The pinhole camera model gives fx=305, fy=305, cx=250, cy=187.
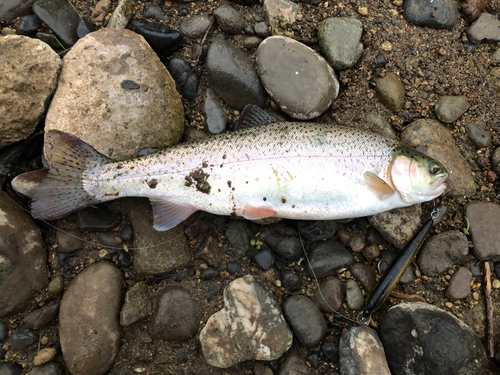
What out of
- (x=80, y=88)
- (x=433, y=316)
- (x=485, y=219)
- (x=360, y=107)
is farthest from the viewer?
(x=360, y=107)

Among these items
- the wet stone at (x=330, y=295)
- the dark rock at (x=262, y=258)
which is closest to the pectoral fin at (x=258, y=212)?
the dark rock at (x=262, y=258)

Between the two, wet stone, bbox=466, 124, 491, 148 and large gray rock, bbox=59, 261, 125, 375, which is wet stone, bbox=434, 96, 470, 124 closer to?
wet stone, bbox=466, 124, 491, 148

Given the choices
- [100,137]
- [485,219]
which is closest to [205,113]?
[100,137]

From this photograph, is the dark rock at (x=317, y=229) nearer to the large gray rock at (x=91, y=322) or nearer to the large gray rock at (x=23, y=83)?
the large gray rock at (x=91, y=322)

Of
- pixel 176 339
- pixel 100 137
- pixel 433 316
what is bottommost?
pixel 176 339

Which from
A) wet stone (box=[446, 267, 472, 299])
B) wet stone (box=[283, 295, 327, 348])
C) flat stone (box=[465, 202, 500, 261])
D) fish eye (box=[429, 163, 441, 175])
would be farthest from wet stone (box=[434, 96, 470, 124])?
wet stone (box=[283, 295, 327, 348])

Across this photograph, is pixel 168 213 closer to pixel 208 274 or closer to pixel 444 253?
pixel 208 274

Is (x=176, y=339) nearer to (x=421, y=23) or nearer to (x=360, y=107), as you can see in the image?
(x=360, y=107)
